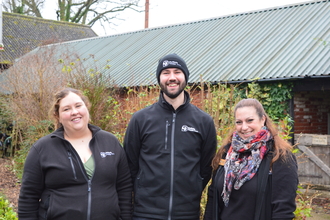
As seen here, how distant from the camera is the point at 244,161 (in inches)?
113

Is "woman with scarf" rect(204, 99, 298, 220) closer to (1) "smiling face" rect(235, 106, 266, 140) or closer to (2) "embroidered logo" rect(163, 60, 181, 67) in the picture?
(1) "smiling face" rect(235, 106, 266, 140)

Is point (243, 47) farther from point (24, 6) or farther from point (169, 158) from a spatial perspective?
point (24, 6)

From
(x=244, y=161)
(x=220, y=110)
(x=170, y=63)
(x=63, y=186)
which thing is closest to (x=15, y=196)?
(x=220, y=110)

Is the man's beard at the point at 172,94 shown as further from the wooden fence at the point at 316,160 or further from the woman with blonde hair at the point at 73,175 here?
the wooden fence at the point at 316,160

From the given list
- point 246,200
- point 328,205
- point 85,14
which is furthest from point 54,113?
point 85,14

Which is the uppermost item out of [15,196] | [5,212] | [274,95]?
[274,95]

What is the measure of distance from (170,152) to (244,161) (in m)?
0.62

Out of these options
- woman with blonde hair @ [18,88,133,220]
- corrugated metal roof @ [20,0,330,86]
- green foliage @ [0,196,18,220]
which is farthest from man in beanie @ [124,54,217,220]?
corrugated metal roof @ [20,0,330,86]

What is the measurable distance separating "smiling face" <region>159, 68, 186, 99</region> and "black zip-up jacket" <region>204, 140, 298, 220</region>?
0.88 metres

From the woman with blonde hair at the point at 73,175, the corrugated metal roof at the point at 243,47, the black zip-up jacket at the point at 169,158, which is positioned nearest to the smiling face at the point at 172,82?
the black zip-up jacket at the point at 169,158

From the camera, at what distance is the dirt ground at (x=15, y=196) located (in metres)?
7.36

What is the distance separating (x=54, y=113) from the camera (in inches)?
127

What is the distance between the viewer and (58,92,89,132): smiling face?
3.07m

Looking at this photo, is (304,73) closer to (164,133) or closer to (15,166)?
(164,133)
